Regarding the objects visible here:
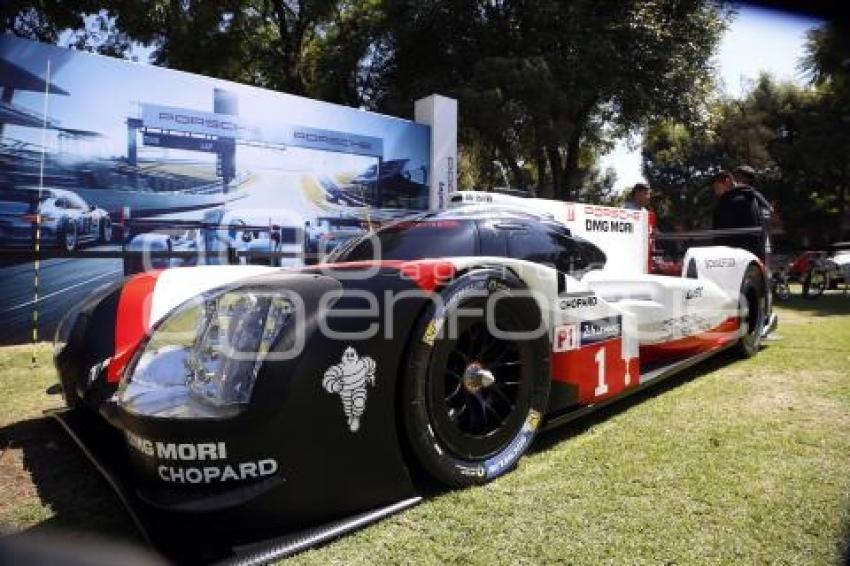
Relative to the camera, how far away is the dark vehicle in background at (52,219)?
6.80 metres

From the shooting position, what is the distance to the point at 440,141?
1121cm

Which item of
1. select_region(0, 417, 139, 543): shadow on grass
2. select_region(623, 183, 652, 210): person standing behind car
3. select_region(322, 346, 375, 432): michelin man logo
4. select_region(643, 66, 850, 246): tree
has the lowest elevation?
select_region(0, 417, 139, 543): shadow on grass

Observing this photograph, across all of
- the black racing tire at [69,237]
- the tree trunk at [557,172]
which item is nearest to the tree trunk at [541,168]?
the tree trunk at [557,172]

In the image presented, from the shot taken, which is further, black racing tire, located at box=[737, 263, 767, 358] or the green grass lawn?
black racing tire, located at box=[737, 263, 767, 358]

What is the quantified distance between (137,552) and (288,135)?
775 cm

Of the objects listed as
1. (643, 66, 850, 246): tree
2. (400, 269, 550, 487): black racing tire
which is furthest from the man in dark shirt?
(643, 66, 850, 246): tree

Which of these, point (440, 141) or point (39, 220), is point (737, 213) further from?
point (39, 220)

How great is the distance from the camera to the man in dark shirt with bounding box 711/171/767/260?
6195 mm

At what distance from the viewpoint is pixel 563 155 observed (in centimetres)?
2456

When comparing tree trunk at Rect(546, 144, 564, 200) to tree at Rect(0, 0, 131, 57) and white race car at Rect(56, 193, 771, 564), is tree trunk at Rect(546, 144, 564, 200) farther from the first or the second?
white race car at Rect(56, 193, 771, 564)

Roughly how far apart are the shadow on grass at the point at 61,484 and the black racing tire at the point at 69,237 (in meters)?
4.29

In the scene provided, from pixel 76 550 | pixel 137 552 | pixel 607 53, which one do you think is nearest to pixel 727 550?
pixel 137 552

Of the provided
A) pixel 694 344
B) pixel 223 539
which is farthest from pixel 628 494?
pixel 694 344

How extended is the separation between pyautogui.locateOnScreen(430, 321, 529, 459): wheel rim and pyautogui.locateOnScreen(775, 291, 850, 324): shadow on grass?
325 inches
